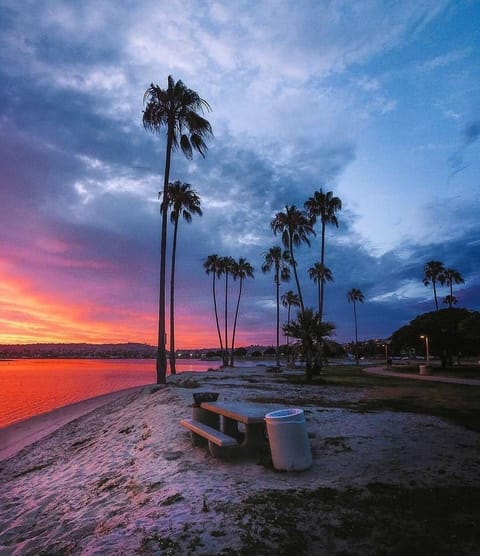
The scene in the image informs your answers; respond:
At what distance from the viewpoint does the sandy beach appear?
4.38 meters

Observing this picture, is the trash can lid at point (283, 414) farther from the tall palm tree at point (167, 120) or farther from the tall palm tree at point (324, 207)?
the tall palm tree at point (324, 207)

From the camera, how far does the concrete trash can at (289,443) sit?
6.41m

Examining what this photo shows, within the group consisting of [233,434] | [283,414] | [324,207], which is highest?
[324,207]

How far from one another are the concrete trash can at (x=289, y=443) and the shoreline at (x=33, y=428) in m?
8.86

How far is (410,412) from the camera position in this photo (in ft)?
39.7

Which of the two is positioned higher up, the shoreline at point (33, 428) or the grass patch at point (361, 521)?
the grass patch at point (361, 521)

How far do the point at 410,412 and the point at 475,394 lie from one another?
26.0 feet

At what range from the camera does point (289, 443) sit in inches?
252

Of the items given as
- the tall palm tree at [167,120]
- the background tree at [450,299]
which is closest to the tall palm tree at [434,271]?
the background tree at [450,299]

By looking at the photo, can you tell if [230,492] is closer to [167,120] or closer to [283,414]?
[283,414]

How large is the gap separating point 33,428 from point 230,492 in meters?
13.0

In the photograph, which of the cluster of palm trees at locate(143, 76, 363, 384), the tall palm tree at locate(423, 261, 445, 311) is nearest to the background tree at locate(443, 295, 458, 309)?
the tall palm tree at locate(423, 261, 445, 311)

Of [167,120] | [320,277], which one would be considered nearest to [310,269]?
[320,277]

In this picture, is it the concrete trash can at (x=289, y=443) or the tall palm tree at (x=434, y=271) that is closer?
the concrete trash can at (x=289, y=443)
